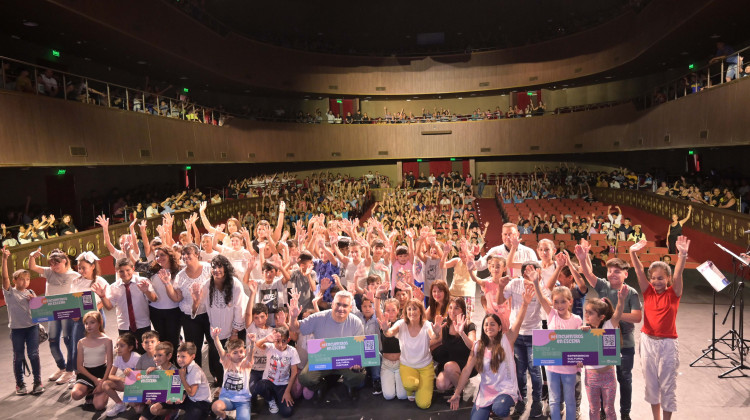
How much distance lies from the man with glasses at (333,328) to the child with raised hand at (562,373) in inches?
80.2

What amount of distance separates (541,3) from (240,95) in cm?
1641

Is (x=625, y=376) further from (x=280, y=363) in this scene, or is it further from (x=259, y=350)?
(x=259, y=350)

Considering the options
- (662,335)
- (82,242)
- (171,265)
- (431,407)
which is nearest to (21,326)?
(171,265)

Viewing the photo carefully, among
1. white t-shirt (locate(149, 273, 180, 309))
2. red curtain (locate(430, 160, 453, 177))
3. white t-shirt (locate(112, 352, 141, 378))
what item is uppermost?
red curtain (locate(430, 160, 453, 177))

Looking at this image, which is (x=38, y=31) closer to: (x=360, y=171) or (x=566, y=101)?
(x=360, y=171)

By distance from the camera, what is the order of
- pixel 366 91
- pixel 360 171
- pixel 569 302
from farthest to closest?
pixel 360 171, pixel 366 91, pixel 569 302

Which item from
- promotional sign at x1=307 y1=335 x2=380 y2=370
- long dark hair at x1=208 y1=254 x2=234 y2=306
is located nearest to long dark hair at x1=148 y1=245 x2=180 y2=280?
long dark hair at x1=208 y1=254 x2=234 y2=306

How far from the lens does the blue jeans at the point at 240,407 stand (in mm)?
5344

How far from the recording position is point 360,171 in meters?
30.8

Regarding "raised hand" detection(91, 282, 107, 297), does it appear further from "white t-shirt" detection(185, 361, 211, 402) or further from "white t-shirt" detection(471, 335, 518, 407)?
"white t-shirt" detection(471, 335, 518, 407)

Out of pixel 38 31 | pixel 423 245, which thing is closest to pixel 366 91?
pixel 38 31

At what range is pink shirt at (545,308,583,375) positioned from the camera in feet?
15.8

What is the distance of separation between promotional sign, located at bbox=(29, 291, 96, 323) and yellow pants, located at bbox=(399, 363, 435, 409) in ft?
12.2

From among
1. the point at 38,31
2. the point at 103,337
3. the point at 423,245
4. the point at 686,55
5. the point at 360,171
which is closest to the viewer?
the point at 103,337
